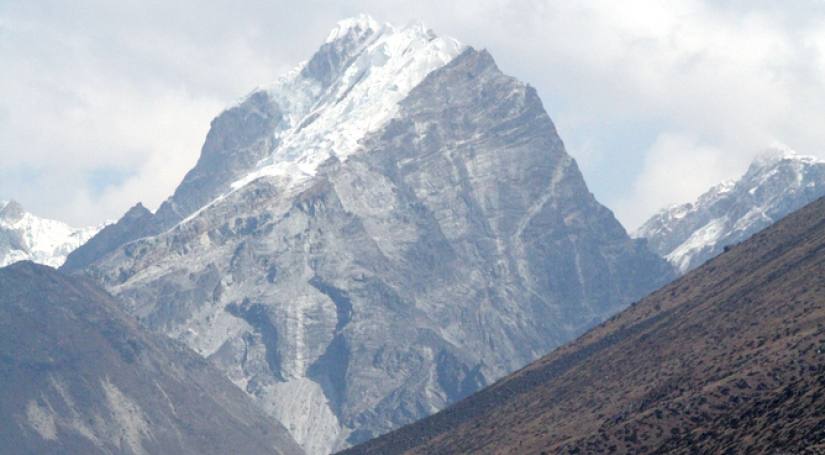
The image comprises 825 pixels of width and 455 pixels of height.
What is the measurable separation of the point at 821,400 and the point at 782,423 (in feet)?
16.1

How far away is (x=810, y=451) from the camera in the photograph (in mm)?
178250

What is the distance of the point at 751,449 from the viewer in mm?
196750

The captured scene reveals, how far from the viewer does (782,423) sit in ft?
652

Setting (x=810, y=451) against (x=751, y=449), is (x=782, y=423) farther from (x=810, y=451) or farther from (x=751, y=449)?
(x=810, y=451)

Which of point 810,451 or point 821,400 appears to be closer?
point 810,451

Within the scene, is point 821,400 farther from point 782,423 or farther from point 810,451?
point 810,451

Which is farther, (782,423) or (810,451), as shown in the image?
(782,423)

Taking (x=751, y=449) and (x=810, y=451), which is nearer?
(x=810, y=451)

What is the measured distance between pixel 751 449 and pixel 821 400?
9.62 m

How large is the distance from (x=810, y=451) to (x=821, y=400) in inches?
836

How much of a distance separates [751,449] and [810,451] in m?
18.8

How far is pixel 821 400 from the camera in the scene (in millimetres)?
198500

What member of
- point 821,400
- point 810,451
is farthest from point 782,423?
point 810,451

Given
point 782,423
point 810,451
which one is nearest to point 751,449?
point 782,423
